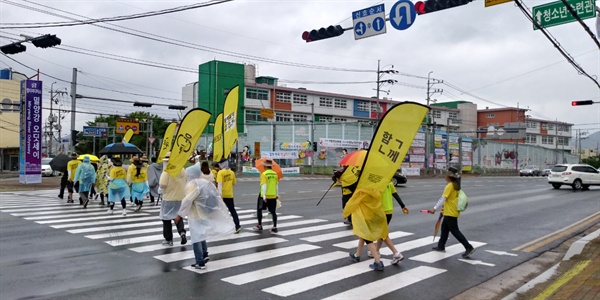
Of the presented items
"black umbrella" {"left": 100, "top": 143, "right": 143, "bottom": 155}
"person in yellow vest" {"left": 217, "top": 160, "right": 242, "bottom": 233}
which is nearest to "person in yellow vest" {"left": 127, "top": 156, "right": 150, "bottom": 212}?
"person in yellow vest" {"left": 217, "top": 160, "right": 242, "bottom": 233}

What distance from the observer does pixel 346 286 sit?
6.30 m

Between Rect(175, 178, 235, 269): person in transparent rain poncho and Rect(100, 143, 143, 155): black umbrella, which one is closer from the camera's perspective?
Rect(175, 178, 235, 269): person in transparent rain poncho

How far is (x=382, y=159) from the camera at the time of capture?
6633 mm

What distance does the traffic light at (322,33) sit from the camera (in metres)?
12.6

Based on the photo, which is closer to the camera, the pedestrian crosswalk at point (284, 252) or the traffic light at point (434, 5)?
the pedestrian crosswalk at point (284, 252)

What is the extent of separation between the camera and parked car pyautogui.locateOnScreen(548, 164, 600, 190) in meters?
27.5

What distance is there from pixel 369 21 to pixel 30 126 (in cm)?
2111

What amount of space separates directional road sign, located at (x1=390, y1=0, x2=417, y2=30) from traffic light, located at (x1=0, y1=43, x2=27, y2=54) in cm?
1251

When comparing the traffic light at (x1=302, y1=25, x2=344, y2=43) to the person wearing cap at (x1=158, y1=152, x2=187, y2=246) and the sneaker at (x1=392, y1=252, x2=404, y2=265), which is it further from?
the sneaker at (x1=392, y1=252, x2=404, y2=265)

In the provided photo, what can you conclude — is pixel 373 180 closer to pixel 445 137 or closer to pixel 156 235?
pixel 156 235

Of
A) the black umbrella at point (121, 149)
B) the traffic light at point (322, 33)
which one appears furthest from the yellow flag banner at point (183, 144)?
the black umbrella at point (121, 149)

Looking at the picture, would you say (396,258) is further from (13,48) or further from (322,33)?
(13,48)

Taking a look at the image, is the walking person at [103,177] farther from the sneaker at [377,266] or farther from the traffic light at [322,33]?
the sneaker at [377,266]

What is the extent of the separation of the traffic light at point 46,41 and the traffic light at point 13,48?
92 centimetres
